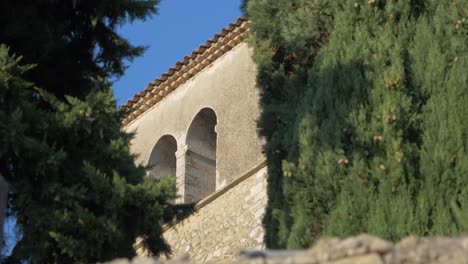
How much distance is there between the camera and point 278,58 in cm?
1416

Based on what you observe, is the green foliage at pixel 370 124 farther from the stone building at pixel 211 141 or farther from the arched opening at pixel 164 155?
the arched opening at pixel 164 155

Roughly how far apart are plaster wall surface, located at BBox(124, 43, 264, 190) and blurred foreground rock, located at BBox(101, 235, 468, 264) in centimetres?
1281

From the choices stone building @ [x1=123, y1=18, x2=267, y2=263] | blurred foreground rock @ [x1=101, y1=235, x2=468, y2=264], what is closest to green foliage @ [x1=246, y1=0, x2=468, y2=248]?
blurred foreground rock @ [x1=101, y1=235, x2=468, y2=264]

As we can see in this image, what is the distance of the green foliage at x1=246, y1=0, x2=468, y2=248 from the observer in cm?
1102

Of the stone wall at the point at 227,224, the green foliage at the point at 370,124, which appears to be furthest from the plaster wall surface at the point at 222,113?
the green foliage at the point at 370,124

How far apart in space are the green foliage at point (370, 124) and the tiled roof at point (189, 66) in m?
6.68

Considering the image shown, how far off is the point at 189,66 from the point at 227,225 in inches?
146

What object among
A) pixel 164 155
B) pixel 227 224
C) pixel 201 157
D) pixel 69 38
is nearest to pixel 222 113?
pixel 201 157

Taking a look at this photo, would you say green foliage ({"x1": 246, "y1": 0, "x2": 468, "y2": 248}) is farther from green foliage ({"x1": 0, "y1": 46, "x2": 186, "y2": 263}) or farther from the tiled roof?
the tiled roof

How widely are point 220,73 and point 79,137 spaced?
10854 mm

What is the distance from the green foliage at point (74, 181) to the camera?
32.2 feet

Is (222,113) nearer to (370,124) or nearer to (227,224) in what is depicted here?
(227,224)

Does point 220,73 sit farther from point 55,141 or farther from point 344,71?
point 55,141

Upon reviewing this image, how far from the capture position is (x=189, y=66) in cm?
2153
